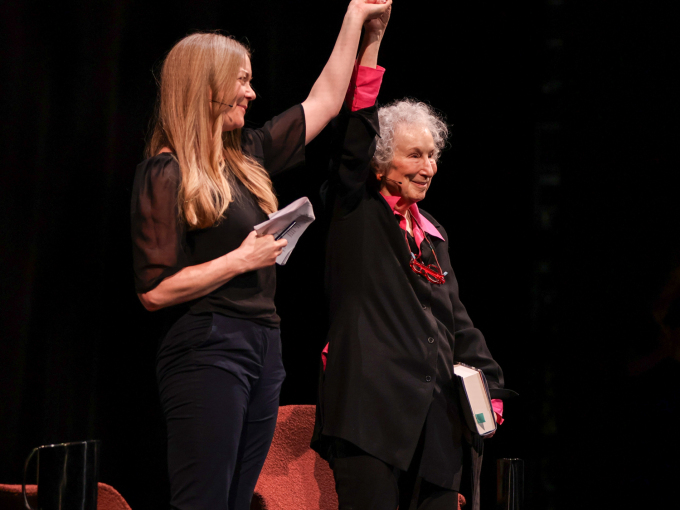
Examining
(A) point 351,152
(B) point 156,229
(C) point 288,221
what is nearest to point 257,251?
(C) point 288,221

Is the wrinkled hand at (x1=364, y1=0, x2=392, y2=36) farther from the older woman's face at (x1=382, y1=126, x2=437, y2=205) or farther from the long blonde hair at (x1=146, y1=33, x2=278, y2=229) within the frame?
the long blonde hair at (x1=146, y1=33, x2=278, y2=229)

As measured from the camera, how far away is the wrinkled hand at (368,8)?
65.7 inches

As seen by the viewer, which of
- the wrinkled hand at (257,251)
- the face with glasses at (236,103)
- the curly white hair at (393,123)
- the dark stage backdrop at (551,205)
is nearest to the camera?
the wrinkled hand at (257,251)

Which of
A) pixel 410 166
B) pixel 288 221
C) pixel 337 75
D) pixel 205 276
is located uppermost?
pixel 337 75

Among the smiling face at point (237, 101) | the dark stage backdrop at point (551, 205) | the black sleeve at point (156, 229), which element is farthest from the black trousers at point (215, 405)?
the dark stage backdrop at point (551, 205)

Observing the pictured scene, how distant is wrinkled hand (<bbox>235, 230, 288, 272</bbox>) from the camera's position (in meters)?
1.34

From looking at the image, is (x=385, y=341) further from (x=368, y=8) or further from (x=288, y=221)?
(x=368, y=8)

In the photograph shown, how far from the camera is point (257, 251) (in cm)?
136

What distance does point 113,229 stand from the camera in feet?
7.12

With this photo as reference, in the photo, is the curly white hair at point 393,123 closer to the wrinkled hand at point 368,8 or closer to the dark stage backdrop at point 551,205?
the wrinkled hand at point 368,8

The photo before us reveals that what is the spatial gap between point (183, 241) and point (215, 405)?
343mm

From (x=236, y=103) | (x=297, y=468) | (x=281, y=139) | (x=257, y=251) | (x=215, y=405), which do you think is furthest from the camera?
(x=297, y=468)

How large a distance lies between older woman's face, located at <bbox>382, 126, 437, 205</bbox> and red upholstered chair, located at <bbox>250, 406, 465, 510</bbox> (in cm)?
86

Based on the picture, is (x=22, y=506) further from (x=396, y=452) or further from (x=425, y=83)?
(x=425, y=83)
